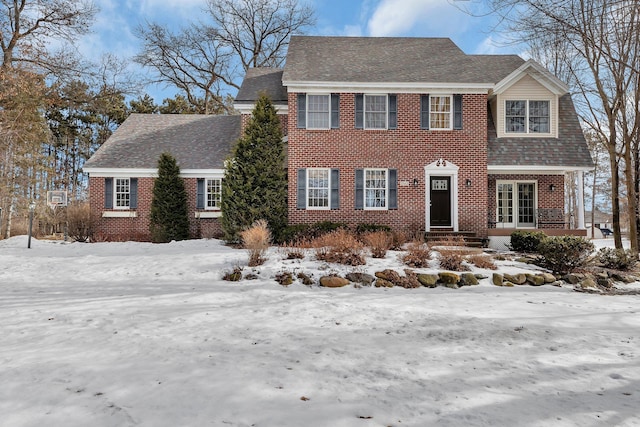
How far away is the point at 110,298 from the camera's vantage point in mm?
6410

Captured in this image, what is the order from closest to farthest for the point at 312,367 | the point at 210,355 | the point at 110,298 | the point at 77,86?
the point at 312,367 < the point at 210,355 < the point at 110,298 < the point at 77,86

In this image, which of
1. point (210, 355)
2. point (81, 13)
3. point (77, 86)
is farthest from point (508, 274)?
point (77, 86)

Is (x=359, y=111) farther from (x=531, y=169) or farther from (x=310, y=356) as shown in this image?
(x=310, y=356)

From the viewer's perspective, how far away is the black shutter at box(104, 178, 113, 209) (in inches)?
681

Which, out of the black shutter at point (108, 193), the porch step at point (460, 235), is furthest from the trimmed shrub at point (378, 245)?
the black shutter at point (108, 193)

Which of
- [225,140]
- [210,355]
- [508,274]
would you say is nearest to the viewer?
[210,355]

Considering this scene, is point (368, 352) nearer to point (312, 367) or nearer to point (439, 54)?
point (312, 367)

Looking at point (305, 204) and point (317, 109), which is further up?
point (317, 109)

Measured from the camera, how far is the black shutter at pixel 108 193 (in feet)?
56.7

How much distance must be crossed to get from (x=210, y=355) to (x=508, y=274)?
7263 mm

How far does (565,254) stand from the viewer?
29.7 feet

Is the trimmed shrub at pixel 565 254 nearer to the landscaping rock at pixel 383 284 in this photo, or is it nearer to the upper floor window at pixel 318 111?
the landscaping rock at pixel 383 284

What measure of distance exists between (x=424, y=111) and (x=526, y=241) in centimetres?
609

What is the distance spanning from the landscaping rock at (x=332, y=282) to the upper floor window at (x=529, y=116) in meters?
11.3
